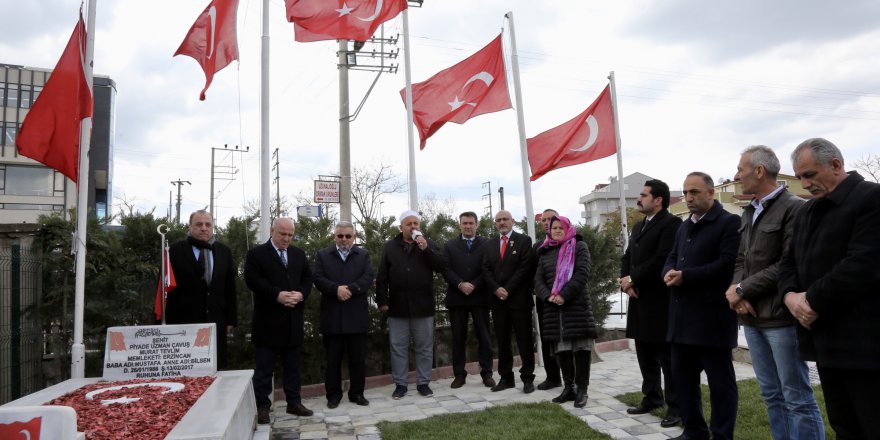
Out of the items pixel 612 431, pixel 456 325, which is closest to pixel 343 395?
pixel 456 325

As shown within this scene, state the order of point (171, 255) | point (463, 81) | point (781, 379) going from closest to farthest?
point (781, 379)
point (171, 255)
point (463, 81)

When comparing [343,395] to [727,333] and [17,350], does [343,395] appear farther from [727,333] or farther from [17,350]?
[727,333]

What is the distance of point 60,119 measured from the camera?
5.26 m

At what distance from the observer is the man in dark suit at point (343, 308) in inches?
239

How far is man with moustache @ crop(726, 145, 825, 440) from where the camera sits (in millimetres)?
3410

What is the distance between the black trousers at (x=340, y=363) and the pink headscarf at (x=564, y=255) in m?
2.15

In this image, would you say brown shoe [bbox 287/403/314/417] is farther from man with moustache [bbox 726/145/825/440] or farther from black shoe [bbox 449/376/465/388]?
man with moustache [bbox 726/145/825/440]

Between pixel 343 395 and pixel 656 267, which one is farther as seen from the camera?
pixel 343 395

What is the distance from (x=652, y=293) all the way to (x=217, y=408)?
361 cm

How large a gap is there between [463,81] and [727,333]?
5.51 metres

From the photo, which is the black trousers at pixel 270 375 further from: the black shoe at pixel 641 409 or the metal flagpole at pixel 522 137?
the metal flagpole at pixel 522 137

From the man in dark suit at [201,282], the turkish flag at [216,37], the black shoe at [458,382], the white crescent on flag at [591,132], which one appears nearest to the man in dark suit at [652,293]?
the black shoe at [458,382]

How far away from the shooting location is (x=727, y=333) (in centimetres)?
406

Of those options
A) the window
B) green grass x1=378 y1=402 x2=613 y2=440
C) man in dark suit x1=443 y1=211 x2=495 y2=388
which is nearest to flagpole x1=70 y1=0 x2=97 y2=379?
green grass x1=378 y1=402 x2=613 y2=440
